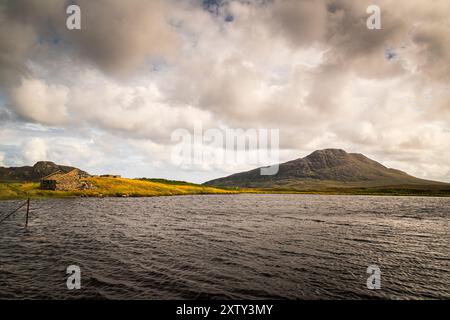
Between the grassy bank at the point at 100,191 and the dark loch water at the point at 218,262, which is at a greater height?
the grassy bank at the point at 100,191

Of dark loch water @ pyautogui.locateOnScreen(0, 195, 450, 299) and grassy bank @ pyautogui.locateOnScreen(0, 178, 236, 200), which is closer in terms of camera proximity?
dark loch water @ pyautogui.locateOnScreen(0, 195, 450, 299)

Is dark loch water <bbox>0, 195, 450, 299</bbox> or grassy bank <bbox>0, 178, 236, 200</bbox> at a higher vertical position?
grassy bank <bbox>0, 178, 236, 200</bbox>

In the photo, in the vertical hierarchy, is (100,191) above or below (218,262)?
above

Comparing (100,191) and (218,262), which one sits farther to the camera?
(100,191)

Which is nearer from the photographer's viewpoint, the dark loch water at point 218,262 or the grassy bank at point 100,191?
the dark loch water at point 218,262

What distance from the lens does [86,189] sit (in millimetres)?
110250

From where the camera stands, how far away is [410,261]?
88.2 feet
